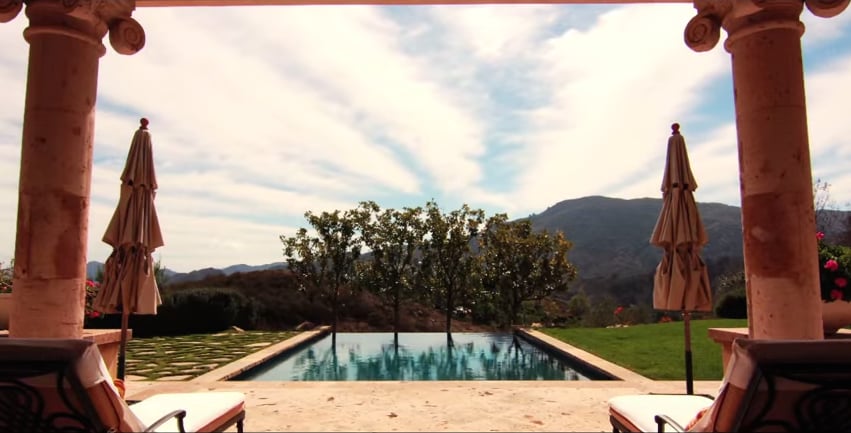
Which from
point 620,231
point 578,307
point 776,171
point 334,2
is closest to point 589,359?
point 776,171

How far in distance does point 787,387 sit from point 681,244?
3.44m

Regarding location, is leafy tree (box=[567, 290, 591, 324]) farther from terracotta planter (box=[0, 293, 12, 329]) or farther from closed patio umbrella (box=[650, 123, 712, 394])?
terracotta planter (box=[0, 293, 12, 329])

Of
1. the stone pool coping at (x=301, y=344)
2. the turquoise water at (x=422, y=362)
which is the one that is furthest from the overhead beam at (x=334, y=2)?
the turquoise water at (x=422, y=362)

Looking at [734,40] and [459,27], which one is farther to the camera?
[459,27]

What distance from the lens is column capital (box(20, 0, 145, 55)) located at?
17.2 feet

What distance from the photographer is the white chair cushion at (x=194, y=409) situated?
3068 mm

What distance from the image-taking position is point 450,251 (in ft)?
68.4

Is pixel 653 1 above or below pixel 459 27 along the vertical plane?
below

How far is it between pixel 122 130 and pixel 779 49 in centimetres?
996

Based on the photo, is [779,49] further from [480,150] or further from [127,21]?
[480,150]

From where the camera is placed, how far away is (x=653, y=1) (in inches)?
237

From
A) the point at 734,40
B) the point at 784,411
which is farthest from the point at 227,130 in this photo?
the point at 784,411

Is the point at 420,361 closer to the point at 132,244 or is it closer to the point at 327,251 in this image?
the point at 132,244

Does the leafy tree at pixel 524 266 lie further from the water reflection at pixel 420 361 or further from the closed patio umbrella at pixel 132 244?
the closed patio umbrella at pixel 132 244
